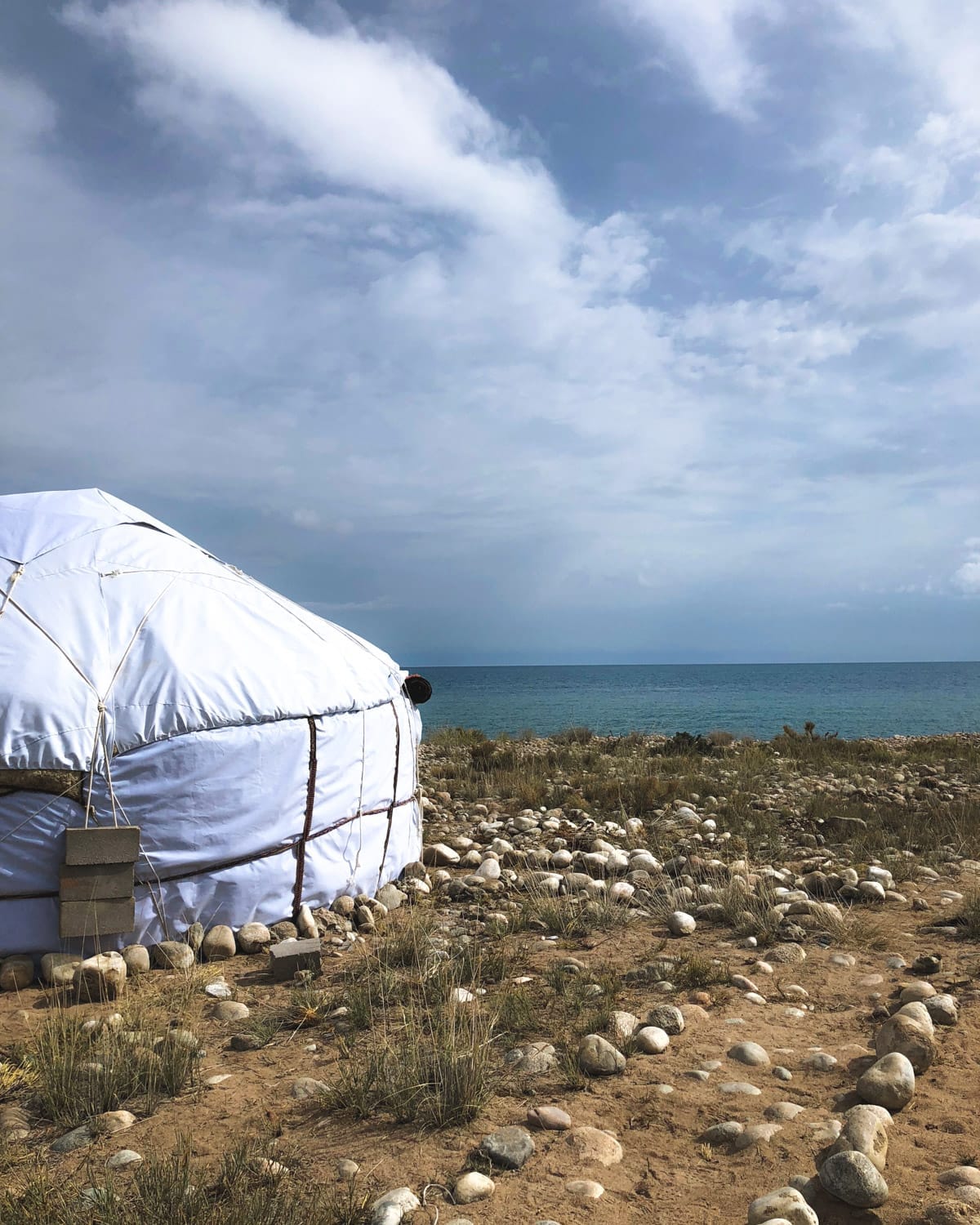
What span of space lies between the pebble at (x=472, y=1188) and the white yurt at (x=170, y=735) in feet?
12.0

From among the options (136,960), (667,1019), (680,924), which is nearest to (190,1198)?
(667,1019)

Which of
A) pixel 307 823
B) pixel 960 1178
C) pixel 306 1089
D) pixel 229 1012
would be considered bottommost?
pixel 229 1012

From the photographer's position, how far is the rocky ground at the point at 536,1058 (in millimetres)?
3215

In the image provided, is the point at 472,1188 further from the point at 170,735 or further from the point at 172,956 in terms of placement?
the point at 170,735

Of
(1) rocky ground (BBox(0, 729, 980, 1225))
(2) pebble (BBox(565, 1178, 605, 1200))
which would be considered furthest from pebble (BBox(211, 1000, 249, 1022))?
(2) pebble (BBox(565, 1178, 605, 1200))

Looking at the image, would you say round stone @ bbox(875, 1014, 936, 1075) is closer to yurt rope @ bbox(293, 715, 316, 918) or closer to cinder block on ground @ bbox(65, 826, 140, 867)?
yurt rope @ bbox(293, 715, 316, 918)

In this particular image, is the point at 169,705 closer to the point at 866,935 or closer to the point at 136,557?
the point at 136,557

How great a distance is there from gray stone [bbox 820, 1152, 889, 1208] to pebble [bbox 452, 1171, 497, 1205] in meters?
1.23

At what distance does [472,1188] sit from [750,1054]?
5.98 feet

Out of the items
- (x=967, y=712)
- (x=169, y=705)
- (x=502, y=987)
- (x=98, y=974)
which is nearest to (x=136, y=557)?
(x=169, y=705)

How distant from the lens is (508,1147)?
11.6 feet

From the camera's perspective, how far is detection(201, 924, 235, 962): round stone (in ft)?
20.7

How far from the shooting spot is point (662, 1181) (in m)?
3.37

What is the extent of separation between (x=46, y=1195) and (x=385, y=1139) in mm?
1296
